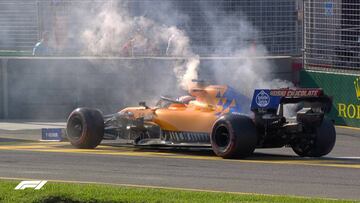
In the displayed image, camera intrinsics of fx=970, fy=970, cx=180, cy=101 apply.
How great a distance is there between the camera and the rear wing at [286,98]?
1477cm

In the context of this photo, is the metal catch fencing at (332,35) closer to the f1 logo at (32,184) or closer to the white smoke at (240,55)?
the white smoke at (240,55)

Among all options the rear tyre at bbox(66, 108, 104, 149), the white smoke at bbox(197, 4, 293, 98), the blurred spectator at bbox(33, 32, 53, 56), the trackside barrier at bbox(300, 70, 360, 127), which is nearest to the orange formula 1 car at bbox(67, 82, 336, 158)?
the rear tyre at bbox(66, 108, 104, 149)

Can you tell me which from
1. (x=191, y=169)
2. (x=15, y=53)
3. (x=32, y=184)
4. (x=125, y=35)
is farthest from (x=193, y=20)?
(x=32, y=184)

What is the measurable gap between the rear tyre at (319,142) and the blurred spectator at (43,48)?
41.0ft

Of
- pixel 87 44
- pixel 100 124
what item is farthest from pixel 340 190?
pixel 87 44

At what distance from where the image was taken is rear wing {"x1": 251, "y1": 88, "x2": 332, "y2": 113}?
48.5ft

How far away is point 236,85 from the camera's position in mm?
18391

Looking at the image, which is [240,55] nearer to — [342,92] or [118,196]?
[342,92]

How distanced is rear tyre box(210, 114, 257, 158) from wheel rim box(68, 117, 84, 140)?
9.89 ft

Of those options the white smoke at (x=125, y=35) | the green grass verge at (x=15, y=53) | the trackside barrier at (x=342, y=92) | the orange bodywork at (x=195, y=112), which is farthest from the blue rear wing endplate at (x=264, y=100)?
the green grass verge at (x=15, y=53)

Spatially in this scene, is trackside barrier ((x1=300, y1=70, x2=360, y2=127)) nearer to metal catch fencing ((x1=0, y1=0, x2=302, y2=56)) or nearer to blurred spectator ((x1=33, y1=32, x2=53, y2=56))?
metal catch fencing ((x1=0, y1=0, x2=302, y2=56))

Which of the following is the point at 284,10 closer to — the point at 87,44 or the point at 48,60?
the point at 87,44

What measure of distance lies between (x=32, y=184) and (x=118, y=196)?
4.89ft

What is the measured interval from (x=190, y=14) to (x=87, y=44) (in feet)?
15.6
